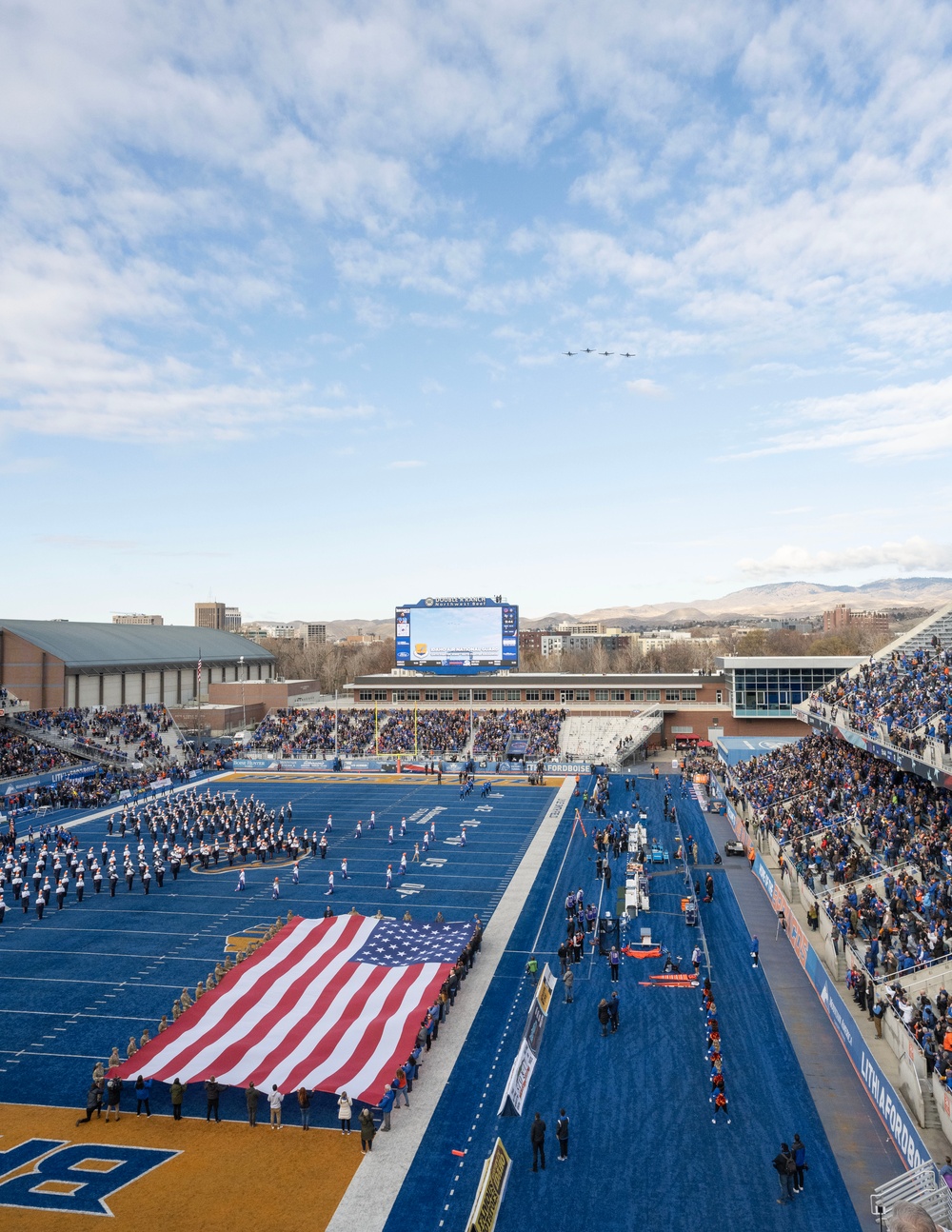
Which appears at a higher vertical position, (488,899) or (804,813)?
(804,813)

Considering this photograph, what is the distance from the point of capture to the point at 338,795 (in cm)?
4703

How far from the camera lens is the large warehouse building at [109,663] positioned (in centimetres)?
6275

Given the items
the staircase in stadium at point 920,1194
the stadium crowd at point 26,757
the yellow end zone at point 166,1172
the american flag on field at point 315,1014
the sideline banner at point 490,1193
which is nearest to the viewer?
the staircase in stadium at point 920,1194

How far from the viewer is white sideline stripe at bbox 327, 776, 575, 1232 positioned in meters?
12.3

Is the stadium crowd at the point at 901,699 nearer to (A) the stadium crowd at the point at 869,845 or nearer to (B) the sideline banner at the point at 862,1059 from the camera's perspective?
(A) the stadium crowd at the point at 869,845

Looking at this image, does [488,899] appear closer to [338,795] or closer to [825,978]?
[825,978]

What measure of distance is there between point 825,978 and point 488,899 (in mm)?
11798

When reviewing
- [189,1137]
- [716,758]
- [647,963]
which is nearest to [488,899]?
[647,963]

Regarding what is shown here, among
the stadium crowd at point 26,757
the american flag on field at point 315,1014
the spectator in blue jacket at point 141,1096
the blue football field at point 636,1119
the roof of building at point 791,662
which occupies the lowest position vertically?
the blue football field at point 636,1119

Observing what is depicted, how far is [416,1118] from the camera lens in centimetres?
1489

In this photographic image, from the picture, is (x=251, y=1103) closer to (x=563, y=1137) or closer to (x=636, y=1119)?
(x=563, y=1137)

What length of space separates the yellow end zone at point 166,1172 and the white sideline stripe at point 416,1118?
273mm

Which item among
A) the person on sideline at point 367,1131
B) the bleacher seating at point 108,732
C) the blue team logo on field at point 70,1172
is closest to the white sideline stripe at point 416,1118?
the person on sideline at point 367,1131

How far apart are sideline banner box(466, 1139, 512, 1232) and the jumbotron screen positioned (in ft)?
167
